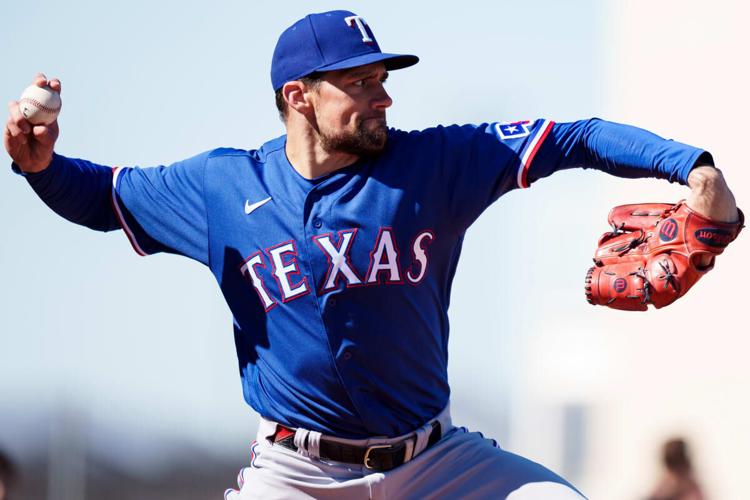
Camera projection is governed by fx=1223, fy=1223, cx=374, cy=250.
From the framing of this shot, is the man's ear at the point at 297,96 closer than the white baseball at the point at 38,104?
No

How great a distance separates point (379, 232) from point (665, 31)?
33.3 ft

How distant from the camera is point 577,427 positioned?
13.2 meters

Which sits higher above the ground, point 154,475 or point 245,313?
point 245,313

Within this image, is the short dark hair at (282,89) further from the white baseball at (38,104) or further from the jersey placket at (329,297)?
the white baseball at (38,104)

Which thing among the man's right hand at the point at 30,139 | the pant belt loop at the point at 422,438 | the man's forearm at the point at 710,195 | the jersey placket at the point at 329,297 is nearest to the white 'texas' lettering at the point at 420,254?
the jersey placket at the point at 329,297

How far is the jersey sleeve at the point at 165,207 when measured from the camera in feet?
13.0

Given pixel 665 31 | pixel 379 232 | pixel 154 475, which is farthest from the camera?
pixel 665 31

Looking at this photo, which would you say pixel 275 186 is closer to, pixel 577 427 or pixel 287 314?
pixel 287 314

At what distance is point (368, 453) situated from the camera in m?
3.68

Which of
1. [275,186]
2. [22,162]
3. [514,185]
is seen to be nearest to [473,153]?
[514,185]

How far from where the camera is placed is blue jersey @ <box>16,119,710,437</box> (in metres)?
3.68

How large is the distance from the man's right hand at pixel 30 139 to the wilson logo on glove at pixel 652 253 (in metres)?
1.75

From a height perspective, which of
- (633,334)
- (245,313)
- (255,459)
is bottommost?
(633,334)

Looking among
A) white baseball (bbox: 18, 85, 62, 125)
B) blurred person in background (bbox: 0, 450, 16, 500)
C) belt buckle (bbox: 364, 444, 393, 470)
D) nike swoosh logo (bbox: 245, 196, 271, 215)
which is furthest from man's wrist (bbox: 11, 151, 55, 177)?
blurred person in background (bbox: 0, 450, 16, 500)
